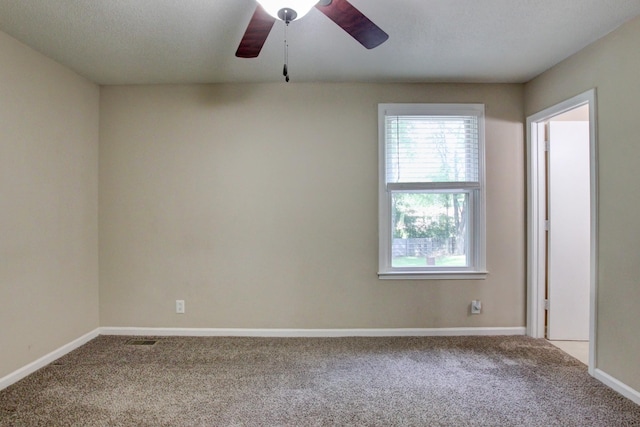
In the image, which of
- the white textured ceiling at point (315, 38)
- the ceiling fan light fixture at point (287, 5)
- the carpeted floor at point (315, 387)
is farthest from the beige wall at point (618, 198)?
the ceiling fan light fixture at point (287, 5)

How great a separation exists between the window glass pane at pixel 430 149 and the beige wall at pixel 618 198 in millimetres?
949

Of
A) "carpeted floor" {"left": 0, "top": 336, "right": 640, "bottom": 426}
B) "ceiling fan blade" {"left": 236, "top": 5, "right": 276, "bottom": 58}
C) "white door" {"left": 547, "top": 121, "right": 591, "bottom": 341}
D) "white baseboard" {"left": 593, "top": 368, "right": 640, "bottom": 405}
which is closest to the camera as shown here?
"ceiling fan blade" {"left": 236, "top": 5, "right": 276, "bottom": 58}

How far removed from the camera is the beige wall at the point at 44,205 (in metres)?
2.21

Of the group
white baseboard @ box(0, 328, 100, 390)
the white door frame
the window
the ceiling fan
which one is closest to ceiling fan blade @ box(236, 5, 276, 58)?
the ceiling fan

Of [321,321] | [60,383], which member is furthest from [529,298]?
[60,383]

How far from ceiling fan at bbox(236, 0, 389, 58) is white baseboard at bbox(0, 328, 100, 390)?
273cm

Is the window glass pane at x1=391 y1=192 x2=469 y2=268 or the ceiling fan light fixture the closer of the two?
the ceiling fan light fixture

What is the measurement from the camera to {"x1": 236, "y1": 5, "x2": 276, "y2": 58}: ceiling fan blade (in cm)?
152

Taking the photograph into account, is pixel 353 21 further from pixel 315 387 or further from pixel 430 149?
pixel 315 387

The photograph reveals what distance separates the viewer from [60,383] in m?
2.21

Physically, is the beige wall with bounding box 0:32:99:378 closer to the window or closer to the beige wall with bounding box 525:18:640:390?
the window

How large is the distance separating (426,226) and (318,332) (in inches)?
57.6

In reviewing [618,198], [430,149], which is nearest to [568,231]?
[618,198]

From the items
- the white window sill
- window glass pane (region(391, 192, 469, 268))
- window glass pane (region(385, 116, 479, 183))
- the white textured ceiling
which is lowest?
the white window sill
